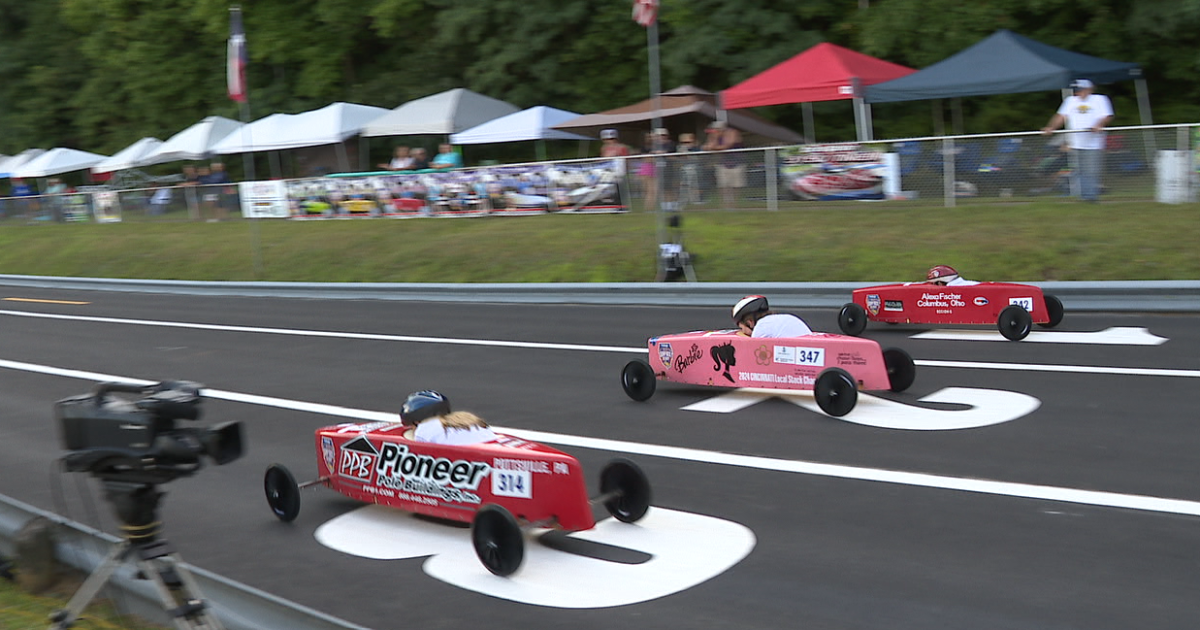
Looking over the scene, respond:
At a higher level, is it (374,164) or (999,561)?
(374,164)

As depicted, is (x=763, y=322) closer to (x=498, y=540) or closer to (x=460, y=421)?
(x=460, y=421)

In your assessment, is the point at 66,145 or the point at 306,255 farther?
the point at 66,145

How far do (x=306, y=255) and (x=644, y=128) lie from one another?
9.88 metres

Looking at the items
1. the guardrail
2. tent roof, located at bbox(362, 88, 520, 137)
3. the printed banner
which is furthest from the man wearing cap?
tent roof, located at bbox(362, 88, 520, 137)

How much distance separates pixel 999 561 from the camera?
5.95 meters

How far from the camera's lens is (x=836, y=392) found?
358 inches

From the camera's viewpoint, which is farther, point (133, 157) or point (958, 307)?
point (133, 157)

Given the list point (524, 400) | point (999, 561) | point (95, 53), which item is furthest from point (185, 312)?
point (95, 53)

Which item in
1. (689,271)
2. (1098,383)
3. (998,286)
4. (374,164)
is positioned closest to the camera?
(1098,383)

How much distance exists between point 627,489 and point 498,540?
1000 millimetres

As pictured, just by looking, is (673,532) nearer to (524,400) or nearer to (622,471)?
(622,471)

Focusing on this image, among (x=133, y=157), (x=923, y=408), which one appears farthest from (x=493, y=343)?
(x=133, y=157)

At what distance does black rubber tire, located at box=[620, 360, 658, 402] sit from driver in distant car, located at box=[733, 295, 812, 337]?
900 mm

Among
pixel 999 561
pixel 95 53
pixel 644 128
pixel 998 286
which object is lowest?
pixel 999 561
